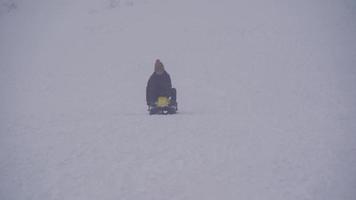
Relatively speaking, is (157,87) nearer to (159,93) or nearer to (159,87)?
(159,87)

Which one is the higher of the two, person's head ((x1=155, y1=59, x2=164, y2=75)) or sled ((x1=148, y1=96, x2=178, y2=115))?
person's head ((x1=155, y1=59, x2=164, y2=75))

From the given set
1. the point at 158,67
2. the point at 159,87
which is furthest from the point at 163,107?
the point at 158,67

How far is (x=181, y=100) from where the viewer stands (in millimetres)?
16125

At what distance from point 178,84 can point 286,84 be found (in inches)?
202

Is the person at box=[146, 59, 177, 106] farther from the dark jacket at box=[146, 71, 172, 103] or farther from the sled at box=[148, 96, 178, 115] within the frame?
the sled at box=[148, 96, 178, 115]

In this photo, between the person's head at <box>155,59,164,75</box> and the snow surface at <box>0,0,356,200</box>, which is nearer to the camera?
the snow surface at <box>0,0,356,200</box>

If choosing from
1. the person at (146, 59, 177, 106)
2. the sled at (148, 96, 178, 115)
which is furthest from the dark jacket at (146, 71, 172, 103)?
the sled at (148, 96, 178, 115)

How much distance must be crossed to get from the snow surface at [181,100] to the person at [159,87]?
0.81 m

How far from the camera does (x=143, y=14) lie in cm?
3622

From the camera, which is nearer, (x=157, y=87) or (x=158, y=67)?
(x=158, y=67)

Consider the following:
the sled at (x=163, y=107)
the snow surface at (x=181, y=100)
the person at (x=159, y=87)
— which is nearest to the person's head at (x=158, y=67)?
the person at (x=159, y=87)

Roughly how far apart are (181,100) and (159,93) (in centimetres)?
415

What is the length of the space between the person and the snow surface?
2.66 feet

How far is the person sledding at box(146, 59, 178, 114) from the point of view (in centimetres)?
1172
